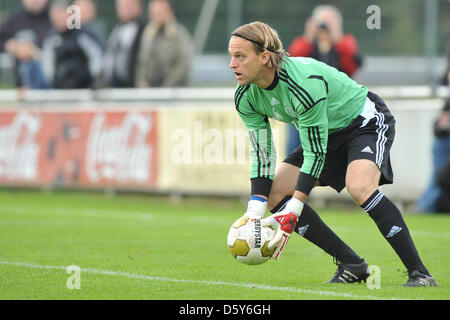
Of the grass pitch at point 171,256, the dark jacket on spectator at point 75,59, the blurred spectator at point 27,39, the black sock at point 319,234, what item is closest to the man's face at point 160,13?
the dark jacket on spectator at point 75,59

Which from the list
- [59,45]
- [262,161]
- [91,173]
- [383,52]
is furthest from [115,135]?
[262,161]

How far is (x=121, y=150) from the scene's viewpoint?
16.8 m

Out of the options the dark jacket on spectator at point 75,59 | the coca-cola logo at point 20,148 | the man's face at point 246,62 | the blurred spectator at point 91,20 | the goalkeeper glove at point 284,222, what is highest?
the blurred spectator at point 91,20

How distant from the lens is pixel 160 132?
1644 centimetres

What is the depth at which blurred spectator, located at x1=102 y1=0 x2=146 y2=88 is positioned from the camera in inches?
691

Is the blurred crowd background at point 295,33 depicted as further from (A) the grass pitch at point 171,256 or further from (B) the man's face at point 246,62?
(B) the man's face at point 246,62

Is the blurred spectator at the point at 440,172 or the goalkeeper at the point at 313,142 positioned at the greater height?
the goalkeeper at the point at 313,142

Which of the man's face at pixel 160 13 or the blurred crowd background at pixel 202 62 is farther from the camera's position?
the man's face at pixel 160 13

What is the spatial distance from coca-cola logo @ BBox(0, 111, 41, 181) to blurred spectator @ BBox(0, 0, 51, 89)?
1319 millimetres

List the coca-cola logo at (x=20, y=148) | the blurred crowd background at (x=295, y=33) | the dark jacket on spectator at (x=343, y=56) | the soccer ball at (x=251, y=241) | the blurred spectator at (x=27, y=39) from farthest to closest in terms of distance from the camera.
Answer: the blurred spectator at (x=27, y=39)
the coca-cola logo at (x=20, y=148)
the blurred crowd background at (x=295, y=33)
the dark jacket on spectator at (x=343, y=56)
the soccer ball at (x=251, y=241)

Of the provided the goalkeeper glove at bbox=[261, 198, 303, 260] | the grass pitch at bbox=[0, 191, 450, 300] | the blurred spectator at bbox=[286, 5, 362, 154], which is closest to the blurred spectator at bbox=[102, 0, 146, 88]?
the grass pitch at bbox=[0, 191, 450, 300]

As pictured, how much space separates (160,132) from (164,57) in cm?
148

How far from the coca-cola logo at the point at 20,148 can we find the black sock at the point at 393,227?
11.7m

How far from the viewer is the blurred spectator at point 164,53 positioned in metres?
17.0
